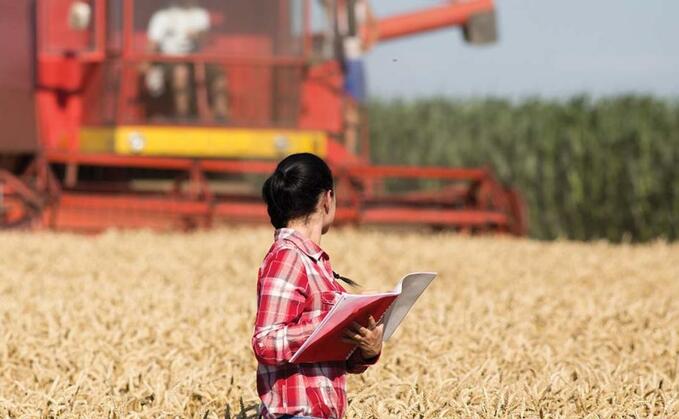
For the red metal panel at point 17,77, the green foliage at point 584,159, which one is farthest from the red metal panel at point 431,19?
the green foliage at point 584,159

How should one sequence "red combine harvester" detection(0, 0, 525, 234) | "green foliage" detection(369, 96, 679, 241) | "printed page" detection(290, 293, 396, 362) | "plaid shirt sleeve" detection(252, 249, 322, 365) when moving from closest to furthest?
"printed page" detection(290, 293, 396, 362) < "plaid shirt sleeve" detection(252, 249, 322, 365) < "red combine harvester" detection(0, 0, 525, 234) < "green foliage" detection(369, 96, 679, 241)

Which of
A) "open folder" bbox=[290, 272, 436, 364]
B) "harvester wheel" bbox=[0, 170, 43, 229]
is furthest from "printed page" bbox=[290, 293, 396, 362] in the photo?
"harvester wheel" bbox=[0, 170, 43, 229]

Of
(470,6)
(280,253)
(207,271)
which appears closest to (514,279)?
(207,271)

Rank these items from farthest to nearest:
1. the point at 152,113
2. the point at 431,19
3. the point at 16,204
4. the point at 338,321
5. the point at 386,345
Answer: the point at 431,19 → the point at 152,113 → the point at 16,204 → the point at 386,345 → the point at 338,321

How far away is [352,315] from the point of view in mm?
3076

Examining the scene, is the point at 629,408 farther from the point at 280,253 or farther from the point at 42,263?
the point at 42,263

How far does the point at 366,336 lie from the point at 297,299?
0.20 m

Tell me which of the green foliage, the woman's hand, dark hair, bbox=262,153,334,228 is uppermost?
dark hair, bbox=262,153,334,228

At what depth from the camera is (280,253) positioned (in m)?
3.17

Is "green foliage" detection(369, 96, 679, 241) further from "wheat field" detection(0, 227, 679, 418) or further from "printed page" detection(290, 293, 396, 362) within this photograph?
"printed page" detection(290, 293, 396, 362)

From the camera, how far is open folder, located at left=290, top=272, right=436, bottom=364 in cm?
305

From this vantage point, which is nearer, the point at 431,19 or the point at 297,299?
the point at 297,299

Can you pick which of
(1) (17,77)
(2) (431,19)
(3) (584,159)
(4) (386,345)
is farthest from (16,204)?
(3) (584,159)

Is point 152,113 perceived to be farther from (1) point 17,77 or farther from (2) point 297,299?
(2) point 297,299
